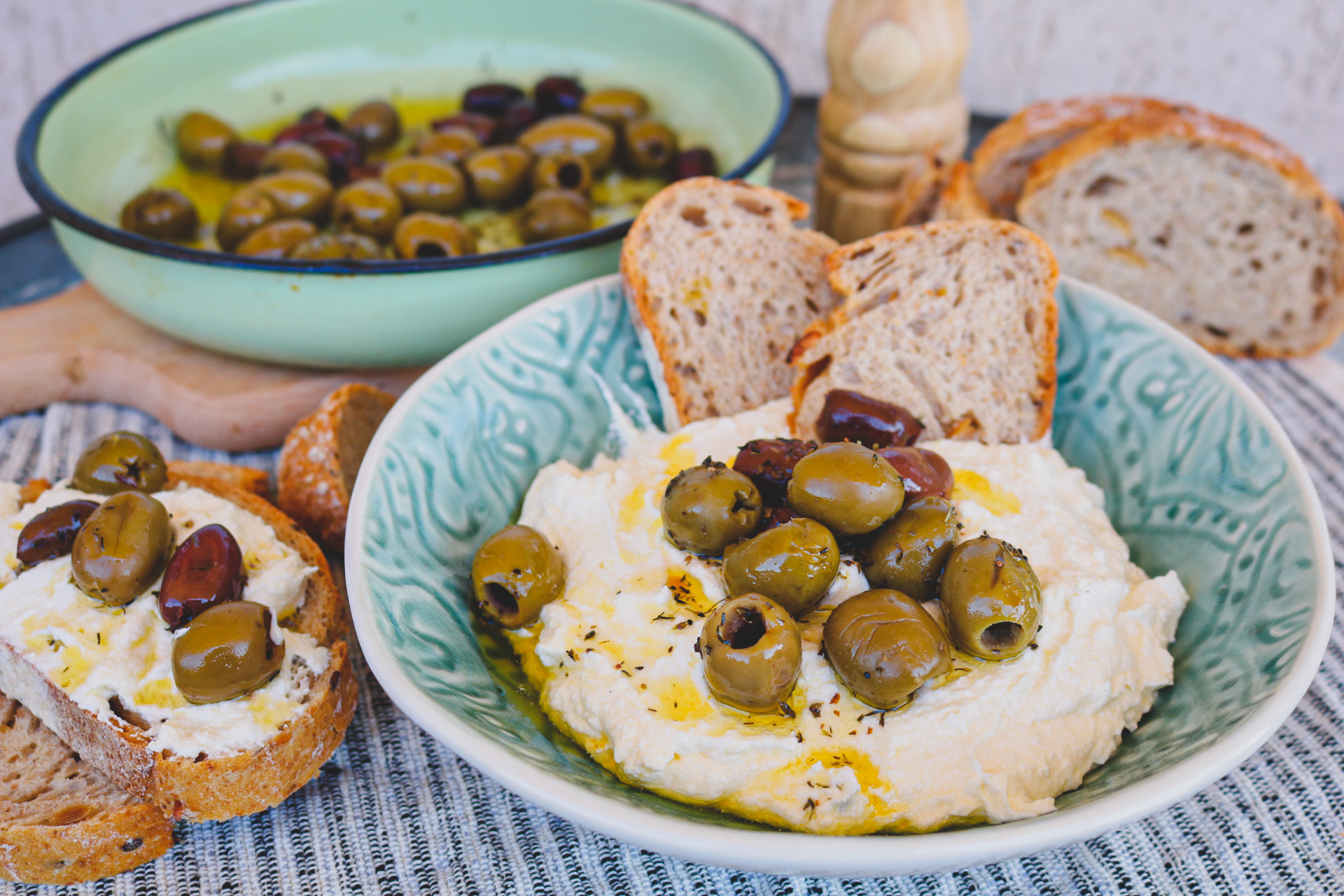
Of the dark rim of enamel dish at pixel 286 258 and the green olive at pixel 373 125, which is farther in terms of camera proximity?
the green olive at pixel 373 125

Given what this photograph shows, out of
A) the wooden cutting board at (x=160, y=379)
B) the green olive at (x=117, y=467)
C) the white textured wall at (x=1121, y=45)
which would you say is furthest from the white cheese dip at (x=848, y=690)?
the white textured wall at (x=1121, y=45)

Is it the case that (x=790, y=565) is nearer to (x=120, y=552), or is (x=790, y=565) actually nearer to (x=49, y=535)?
(x=120, y=552)

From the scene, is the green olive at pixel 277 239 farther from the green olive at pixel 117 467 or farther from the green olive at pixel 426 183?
the green olive at pixel 117 467

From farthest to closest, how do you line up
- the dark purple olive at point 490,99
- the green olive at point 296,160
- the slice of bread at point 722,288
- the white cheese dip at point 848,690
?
the dark purple olive at point 490,99 < the green olive at point 296,160 < the slice of bread at point 722,288 < the white cheese dip at point 848,690

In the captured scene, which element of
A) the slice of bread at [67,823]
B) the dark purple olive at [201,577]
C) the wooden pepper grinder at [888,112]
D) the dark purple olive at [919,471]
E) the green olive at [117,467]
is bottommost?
the slice of bread at [67,823]

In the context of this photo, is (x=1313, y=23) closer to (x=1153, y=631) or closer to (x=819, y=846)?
(x=1153, y=631)

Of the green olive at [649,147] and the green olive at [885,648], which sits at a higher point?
the green olive at [885,648]

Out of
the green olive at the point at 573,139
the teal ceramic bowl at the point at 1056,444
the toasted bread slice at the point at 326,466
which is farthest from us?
the green olive at the point at 573,139
